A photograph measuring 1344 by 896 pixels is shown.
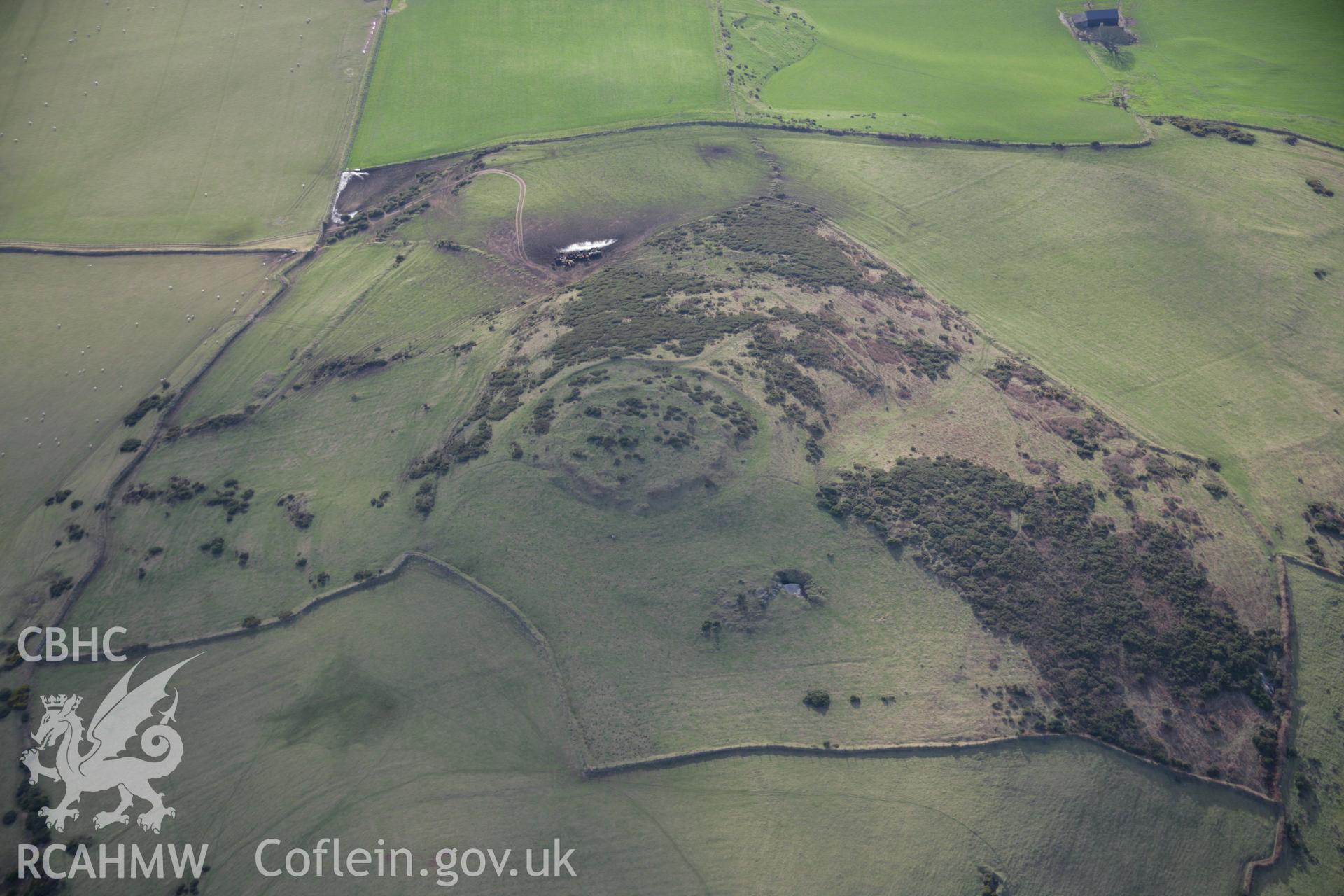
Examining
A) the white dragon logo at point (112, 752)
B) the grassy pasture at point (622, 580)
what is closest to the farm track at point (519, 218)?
the grassy pasture at point (622, 580)

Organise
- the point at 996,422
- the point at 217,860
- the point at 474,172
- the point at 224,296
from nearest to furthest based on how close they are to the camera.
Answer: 1. the point at 217,860
2. the point at 996,422
3. the point at 224,296
4. the point at 474,172

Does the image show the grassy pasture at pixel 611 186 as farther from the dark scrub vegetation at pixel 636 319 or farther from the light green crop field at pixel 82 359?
the light green crop field at pixel 82 359

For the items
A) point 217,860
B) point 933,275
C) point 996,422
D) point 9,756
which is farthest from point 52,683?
point 933,275

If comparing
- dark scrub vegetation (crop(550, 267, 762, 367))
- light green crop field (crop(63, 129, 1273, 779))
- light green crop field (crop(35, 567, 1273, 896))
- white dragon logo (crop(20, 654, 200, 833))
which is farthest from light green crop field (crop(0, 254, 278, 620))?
dark scrub vegetation (crop(550, 267, 762, 367))

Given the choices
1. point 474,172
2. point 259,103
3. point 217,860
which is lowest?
point 217,860

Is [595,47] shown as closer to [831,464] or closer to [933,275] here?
[933,275]

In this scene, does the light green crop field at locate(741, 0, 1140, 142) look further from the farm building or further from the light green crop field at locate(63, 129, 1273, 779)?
the light green crop field at locate(63, 129, 1273, 779)

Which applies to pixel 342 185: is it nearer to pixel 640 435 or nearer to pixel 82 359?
pixel 82 359

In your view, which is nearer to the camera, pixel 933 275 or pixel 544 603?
pixel 544 603
